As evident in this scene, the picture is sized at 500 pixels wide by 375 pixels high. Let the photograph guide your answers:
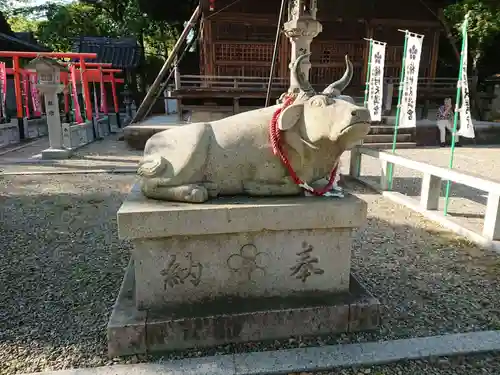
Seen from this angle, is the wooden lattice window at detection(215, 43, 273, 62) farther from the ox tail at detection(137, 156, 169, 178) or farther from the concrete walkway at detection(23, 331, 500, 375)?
the concrete walkway at detection(23, 331, 500, 375)

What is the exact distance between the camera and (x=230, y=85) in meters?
14.0

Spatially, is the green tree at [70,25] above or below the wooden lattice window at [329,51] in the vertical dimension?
above

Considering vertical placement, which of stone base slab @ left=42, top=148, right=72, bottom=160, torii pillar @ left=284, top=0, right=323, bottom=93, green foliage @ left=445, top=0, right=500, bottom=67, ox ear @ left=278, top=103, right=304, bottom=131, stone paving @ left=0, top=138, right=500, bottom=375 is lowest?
stone paving @ left=0, top=138, right=500, bottom=375

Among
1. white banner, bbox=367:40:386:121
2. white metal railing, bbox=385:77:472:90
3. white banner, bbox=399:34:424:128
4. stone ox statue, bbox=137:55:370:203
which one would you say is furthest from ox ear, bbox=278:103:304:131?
white metal railing, bbox=385:77:472:90

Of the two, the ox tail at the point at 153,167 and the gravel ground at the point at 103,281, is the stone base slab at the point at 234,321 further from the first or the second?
the ox tail at the point at 153,167

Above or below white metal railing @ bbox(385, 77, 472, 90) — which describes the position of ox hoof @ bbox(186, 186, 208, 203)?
below

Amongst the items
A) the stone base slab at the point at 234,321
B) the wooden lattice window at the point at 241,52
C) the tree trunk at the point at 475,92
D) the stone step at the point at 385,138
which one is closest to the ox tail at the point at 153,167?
the stone base slab at the point at 234,321

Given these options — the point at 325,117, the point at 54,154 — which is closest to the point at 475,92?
the point at 54,154

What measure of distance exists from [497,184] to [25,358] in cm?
462

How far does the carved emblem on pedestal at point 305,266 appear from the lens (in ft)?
8.93

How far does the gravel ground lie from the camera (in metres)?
2.65

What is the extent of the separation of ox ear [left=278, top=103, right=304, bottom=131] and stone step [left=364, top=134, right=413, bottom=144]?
32.5 feet

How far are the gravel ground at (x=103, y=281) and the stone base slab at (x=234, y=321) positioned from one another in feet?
0.22

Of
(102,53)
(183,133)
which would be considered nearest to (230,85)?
(102,53)
